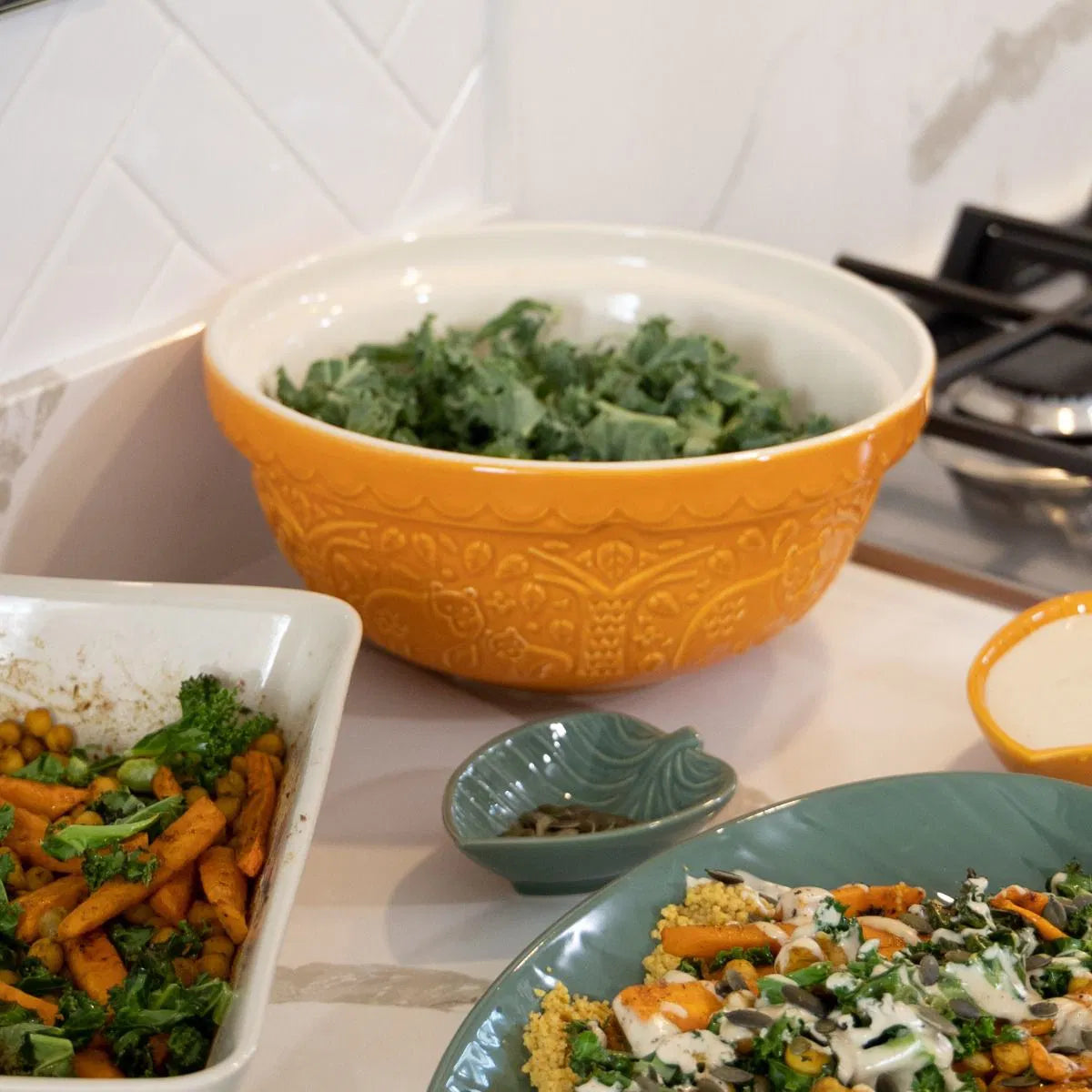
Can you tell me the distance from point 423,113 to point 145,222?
0.86 ft

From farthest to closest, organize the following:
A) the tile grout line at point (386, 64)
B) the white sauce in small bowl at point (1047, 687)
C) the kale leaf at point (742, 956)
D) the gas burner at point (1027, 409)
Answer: the gas burner at point (1027, 409) < the tile grout line at point (386, 64) < the white sauce in small bowl at point (1047, 687) < the kale leaf at point (742, 956)

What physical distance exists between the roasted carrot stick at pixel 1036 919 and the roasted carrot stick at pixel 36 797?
464 millimetres

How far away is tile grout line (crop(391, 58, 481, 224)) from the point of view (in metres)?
1.12

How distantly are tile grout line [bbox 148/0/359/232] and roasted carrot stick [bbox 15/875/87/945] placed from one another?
1.73ft

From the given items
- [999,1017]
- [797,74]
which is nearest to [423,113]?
[797,74]

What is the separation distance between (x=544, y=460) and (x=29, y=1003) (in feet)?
1.34

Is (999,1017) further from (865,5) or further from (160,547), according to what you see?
(865,5)

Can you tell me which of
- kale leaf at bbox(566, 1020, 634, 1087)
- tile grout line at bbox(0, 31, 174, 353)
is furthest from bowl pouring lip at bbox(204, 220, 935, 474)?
kale leaf at bbox(566, 1020, 634, 1087)

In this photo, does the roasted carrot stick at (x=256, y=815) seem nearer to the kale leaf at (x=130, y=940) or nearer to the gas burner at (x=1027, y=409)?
the kale leaf at (x=130, y=940)

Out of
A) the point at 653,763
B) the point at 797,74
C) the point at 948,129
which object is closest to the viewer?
the point at 653,763

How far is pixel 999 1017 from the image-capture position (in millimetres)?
630

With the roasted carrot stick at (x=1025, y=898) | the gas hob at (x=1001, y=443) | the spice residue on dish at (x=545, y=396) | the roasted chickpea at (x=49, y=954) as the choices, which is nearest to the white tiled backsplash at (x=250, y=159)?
the spice residue on dish at (x=545, y=396)

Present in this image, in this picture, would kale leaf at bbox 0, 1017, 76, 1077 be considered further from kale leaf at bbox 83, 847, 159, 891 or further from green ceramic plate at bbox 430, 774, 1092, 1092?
green ceramic plate at bbox 430, 774, 1092, 1092

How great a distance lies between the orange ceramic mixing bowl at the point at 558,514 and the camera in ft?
2.65
